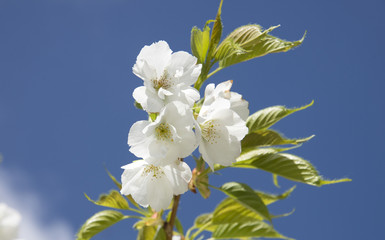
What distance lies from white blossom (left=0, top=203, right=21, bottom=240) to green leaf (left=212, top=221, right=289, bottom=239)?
1.12 meters

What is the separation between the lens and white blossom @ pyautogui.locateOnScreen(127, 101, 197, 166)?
103cm

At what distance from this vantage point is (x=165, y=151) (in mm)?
1021

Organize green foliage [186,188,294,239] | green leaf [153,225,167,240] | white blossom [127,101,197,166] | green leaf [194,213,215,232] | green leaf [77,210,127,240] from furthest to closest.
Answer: green leaf [194,213,215,232] → green foliage [186,188,294,239] → green leaf [77,210,127,240] → green leaf [153,225,167,240] → white blossom [127,101,197,166]

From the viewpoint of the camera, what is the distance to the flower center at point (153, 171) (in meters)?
1.15

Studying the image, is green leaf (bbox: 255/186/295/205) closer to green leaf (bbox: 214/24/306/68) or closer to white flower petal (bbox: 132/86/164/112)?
green leaf (bbox: 214/24/306/68)

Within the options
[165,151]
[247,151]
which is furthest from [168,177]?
[247,151]

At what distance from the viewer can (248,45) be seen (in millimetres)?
1438

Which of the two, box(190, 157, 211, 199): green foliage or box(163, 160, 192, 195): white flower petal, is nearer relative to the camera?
box(163, 160, 192, 195): white flower petal

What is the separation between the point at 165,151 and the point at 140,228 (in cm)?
66

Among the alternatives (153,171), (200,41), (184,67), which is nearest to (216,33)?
(200,41)

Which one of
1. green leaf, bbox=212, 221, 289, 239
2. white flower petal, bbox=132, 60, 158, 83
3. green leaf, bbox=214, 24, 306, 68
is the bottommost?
green leaf, bbox=212, 221, 289, 239

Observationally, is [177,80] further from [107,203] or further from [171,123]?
[107,203]

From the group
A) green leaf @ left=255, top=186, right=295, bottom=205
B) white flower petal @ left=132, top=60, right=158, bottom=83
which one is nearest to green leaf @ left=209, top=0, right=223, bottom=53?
white flower petal @ left=132, top=60, right=158, bottom=83

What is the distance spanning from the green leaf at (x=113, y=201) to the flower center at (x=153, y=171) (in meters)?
0.45
